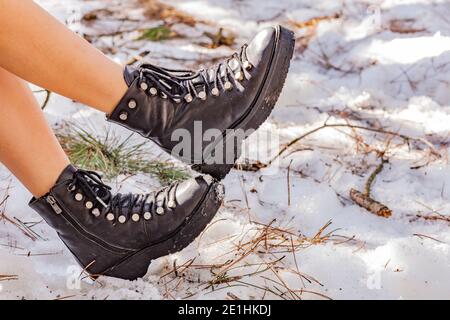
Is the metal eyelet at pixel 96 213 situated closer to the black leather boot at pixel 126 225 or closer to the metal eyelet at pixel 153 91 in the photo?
the black leather boot at pixel 126 225

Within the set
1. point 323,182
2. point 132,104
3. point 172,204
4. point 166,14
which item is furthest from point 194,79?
point 166,14

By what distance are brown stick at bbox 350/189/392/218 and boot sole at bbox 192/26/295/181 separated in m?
0.43

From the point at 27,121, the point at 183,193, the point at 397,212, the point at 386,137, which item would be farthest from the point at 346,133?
the point at 27,121

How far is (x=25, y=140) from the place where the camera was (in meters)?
1.39

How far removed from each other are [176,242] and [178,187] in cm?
13

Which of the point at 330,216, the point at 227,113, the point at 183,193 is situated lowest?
the point at 330,216

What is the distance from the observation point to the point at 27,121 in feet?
4.59

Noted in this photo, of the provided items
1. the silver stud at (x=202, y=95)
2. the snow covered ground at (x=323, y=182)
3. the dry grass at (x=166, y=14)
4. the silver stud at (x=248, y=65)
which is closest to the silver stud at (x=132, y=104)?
the silver stud at (x=202, y=95)

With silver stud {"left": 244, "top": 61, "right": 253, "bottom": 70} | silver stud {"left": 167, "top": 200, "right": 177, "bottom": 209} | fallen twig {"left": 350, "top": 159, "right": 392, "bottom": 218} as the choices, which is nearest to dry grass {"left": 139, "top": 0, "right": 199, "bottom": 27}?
fallen twig {"left": 350, "top": 159, "right": 392, "bottom": 218}

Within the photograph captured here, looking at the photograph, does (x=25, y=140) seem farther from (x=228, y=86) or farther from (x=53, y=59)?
(x=228, y=86)

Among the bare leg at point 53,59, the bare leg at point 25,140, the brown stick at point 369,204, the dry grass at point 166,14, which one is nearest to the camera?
the bare leg at point 53,59

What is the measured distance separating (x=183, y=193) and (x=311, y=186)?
1.66 ft

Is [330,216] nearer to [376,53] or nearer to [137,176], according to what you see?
[137,176]

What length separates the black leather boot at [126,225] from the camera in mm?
1430
